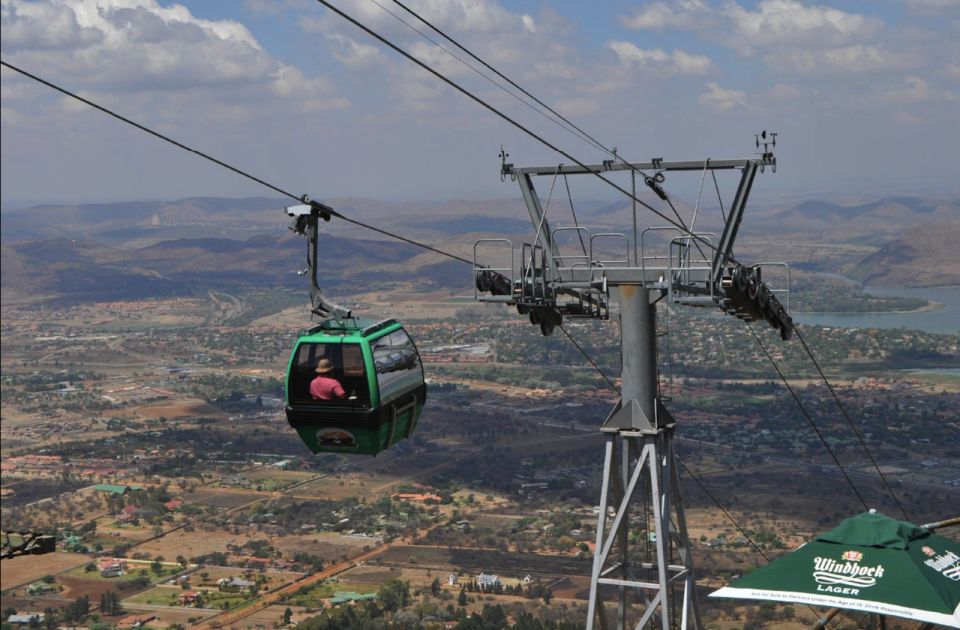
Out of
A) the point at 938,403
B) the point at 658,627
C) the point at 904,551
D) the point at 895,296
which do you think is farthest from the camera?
the point at 895,296

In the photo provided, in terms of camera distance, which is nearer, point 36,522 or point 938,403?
point 36,522

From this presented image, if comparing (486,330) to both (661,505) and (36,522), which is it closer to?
(36,522)

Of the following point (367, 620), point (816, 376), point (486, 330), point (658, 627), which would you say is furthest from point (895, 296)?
point (658, 627)

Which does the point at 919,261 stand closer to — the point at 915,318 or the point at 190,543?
the point at 915,318

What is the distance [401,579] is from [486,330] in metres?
105

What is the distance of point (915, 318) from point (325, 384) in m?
118

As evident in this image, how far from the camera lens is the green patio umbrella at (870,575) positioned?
9906mm

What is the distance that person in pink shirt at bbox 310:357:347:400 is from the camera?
42.9ft

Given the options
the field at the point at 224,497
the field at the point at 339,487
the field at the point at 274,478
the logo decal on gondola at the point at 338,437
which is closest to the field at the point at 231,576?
the field at the point at 224,497

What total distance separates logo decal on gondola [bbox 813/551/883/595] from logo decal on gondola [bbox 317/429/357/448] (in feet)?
15.2

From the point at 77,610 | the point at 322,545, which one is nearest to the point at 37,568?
the point at 77,610

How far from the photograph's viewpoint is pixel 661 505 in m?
12.3

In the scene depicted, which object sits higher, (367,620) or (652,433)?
(652,433)

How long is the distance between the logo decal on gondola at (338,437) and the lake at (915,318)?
358 feet
